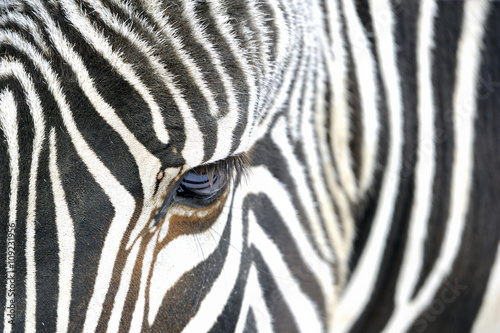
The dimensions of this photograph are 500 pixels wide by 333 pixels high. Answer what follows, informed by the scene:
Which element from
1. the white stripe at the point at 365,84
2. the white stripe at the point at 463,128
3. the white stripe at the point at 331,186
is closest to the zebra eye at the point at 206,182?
the white stripe at the point at 331,186

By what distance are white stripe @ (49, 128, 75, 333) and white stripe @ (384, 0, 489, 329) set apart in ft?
4.54

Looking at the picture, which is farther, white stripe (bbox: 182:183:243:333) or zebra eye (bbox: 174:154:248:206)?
white stripe (bbox: 182:183:243:333)

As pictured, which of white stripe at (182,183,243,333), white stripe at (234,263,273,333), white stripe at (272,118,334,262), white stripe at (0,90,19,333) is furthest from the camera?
white stripe at (272,118,334,262)

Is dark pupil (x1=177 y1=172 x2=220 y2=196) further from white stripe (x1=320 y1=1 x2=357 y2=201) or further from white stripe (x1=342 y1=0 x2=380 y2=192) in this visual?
white stripe (x1=342 y1=0 x2=380 y2=192)

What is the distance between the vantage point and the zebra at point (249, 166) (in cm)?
102

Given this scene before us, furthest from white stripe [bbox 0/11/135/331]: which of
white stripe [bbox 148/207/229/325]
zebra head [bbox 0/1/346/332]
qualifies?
white stripe [bbox 148/207/229/325]

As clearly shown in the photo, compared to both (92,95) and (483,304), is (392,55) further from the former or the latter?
(92,95)

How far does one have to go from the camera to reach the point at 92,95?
1.02 m

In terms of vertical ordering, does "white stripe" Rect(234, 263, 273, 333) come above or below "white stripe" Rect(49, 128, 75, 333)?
below

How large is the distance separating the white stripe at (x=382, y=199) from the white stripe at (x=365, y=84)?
5 cm

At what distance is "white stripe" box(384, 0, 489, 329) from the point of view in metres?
1.84

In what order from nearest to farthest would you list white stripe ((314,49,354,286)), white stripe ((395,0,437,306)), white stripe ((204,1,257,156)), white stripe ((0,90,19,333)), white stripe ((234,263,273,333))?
Answer: white stripe ((0,90,19,333)) → white stripe ((204,1,257,156)) → white stripe ((234,263,273,333)) → white stripe ((314,49,354,286)) → white stripe ((395,0,437,306))

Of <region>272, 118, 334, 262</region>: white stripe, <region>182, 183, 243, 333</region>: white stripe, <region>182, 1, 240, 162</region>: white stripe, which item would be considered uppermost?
<region>182, 1, 240, 162</region>: white stripe

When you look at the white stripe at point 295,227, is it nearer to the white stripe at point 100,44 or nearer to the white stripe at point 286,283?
the white stripe at point 286,283
